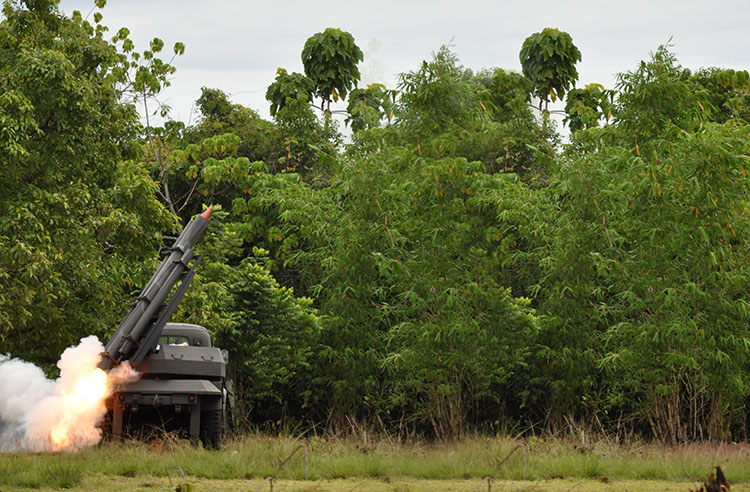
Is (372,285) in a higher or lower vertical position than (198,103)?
lower

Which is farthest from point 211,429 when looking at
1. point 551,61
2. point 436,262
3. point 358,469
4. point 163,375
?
point 551,61

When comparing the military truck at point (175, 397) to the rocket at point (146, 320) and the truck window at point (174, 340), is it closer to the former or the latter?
the rocket at point (146, 320)

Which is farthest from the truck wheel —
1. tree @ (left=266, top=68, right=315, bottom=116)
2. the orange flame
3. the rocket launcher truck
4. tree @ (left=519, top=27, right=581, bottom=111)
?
tree @ (left=519, top=27, right=581, bottom=111)

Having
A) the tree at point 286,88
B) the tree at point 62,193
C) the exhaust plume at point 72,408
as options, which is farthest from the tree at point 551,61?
the exhaust plume at point 72,408

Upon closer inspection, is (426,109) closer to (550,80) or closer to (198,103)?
(198,103)

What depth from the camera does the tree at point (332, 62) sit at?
3053 centimetres

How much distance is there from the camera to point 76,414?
40.4 feet

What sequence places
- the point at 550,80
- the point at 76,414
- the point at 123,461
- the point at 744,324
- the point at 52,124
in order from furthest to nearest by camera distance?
1. the point at 550,80
2. the point at 52,124
3. the point at 744,324
4. the point at 76,414
5. the point at 123,461

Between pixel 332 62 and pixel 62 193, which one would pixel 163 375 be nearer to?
pixel 62 193

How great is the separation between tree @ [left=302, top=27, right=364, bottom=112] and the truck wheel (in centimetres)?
1890

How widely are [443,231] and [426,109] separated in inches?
88.6

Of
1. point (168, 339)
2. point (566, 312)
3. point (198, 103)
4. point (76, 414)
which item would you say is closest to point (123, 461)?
point (76, 414)

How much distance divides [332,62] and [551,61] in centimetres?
728

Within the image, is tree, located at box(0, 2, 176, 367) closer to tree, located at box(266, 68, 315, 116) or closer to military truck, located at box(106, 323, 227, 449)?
military truck, located at box(106, 323, 227, 449)
